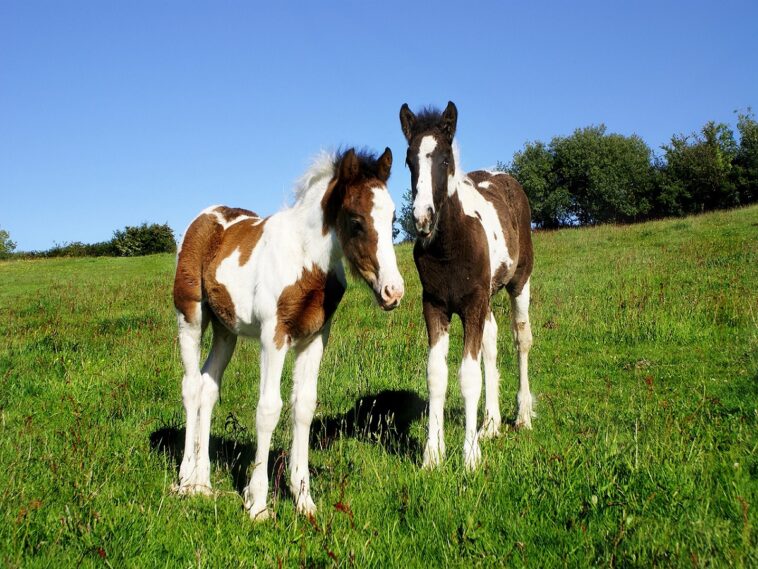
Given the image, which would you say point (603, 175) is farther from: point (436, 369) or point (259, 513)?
point (259, 513)

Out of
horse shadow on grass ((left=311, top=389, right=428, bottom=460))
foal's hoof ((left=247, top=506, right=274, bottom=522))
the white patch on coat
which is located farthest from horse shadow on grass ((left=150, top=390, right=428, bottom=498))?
the white patch on coat

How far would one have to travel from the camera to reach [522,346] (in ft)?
22.9

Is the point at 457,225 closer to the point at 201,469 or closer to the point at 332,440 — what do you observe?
the point at 332,440

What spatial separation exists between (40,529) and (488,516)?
248cm

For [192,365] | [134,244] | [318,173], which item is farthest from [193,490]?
[134,244]

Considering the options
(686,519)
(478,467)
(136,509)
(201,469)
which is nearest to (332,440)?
(201,469)

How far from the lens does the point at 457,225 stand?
5230mm

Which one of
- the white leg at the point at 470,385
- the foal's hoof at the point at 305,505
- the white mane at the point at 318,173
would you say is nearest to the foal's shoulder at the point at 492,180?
the white leg at the point at 470,385

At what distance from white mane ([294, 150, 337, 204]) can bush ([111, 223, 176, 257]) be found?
5104 centimetres

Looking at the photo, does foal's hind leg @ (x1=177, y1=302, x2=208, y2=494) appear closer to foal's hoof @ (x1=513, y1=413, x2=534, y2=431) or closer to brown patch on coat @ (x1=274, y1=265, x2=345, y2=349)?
brown patch on coat @ (x1=274, y1=265, x2=345, y2=349)

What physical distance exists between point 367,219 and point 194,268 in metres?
1.91

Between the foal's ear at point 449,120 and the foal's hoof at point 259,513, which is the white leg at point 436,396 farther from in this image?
the foal's ear at point 449,120

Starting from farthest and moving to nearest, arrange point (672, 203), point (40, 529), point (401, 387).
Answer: point (672, 203) → point (401, 387) → point (40, 529)

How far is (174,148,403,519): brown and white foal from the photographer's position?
3.86m
